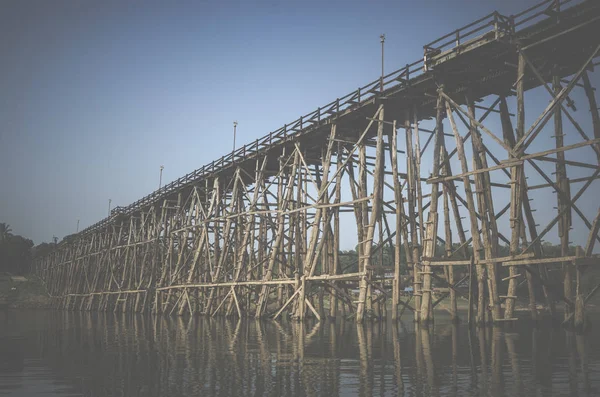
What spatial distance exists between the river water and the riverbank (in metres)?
51.2

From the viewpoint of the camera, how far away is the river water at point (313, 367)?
647 centimetres

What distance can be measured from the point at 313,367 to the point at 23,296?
202ft

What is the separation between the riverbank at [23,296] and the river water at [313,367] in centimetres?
5123

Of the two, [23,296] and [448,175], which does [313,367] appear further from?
[23,296]

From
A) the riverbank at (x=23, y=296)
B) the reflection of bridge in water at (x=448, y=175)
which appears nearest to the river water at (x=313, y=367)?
the reflection of bridge in water at (x=448, y=175)

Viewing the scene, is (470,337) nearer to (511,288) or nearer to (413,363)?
(511,288)

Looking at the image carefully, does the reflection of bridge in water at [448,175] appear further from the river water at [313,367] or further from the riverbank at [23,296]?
the riverbank at [23,296]

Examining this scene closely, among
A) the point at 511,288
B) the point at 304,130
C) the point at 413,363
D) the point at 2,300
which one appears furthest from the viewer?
the point at 2,300

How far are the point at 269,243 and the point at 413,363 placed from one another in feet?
61.3

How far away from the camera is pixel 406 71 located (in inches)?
706

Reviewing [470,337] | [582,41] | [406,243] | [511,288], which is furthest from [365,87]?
[470,337]

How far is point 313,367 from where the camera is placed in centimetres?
834

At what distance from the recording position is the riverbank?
188 feet

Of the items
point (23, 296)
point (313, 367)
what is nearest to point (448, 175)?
point (313, 367)
